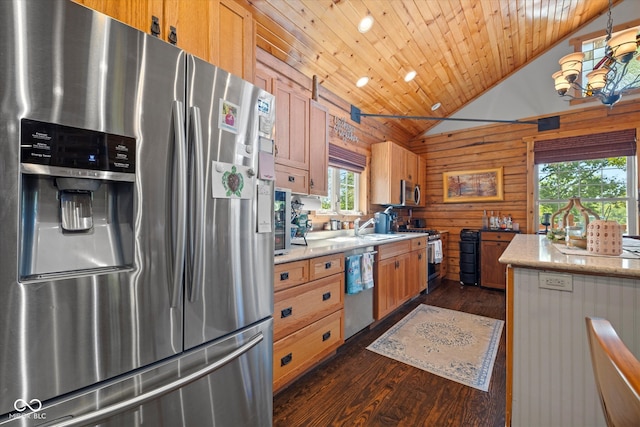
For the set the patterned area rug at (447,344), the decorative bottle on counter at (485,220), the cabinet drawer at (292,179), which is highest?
the cabinet drawer at (292,179)

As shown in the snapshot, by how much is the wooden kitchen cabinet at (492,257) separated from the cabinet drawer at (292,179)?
3355 mm

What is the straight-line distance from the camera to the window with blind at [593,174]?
3969 mm

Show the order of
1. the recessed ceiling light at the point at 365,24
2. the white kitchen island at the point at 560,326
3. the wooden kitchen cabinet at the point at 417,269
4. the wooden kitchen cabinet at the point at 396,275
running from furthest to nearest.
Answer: the wooden kitchen cabinet at the point at 417,269
the wooden kitchen cabinet at the point at 396,275
the recessed ceiling light at the point at 365,24
the white kitchen island at the point at 560,326

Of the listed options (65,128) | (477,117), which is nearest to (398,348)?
(65,128)

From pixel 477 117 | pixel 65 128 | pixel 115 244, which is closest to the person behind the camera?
pixel 65 128

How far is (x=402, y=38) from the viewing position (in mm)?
3188

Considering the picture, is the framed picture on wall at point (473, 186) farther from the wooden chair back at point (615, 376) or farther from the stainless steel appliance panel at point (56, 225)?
the stainless steel appliance panel at point (56, 225)

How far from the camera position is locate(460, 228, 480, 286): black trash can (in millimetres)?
4688

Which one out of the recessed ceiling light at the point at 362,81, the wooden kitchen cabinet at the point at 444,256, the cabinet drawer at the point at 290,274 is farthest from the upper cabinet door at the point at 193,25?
the wooden kitchen cabinet at the point at 444,256

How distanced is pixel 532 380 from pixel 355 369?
46.6 inches

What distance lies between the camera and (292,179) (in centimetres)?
257

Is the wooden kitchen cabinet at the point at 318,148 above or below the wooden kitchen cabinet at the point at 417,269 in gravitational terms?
above

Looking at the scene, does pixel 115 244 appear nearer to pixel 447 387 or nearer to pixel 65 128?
pixel 65 128

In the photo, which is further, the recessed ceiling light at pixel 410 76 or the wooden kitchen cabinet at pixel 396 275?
the recessed ceiling light at pixel 410 76
